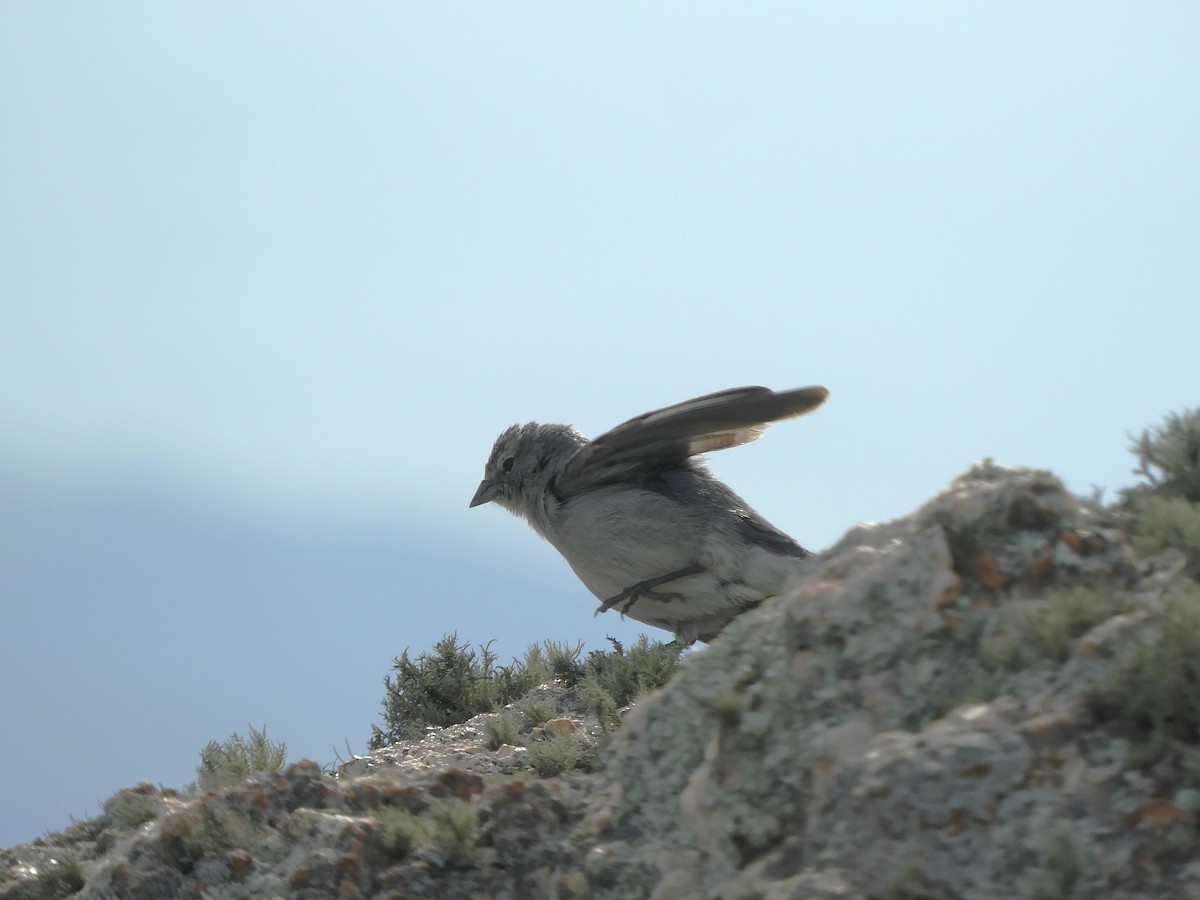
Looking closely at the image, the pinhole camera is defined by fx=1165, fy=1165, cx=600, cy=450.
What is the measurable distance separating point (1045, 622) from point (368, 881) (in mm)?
3285

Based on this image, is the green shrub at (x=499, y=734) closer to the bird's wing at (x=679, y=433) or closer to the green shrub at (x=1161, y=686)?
the bird's wing at (x=679, y=433)

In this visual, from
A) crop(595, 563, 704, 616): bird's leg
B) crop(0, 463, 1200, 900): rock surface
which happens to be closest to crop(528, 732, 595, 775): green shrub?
crop(0, 463, 1200, 900): rock surface

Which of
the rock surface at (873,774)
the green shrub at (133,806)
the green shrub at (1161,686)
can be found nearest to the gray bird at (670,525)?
the rock surface at (873,774)

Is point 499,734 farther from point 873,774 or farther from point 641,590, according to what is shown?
point 873,774

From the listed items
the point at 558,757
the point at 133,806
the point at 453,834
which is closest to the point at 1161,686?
the point at 453,834

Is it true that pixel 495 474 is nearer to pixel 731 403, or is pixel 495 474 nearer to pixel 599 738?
pixel 731 403

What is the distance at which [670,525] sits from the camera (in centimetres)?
920

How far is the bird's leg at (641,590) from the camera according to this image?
9180 mm

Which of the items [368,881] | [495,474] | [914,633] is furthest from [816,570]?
[495,474]

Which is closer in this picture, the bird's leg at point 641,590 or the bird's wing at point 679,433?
the bird's wing at point 679,433

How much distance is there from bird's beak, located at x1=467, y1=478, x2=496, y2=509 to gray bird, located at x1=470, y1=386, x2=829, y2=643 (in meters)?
0.86

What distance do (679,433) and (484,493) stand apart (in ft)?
8.52

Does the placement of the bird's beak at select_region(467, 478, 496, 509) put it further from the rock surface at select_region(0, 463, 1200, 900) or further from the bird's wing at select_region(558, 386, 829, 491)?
the rock surface at select_region(0, 463, 1200, 900)

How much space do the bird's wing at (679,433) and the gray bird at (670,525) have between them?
0.01 metres
